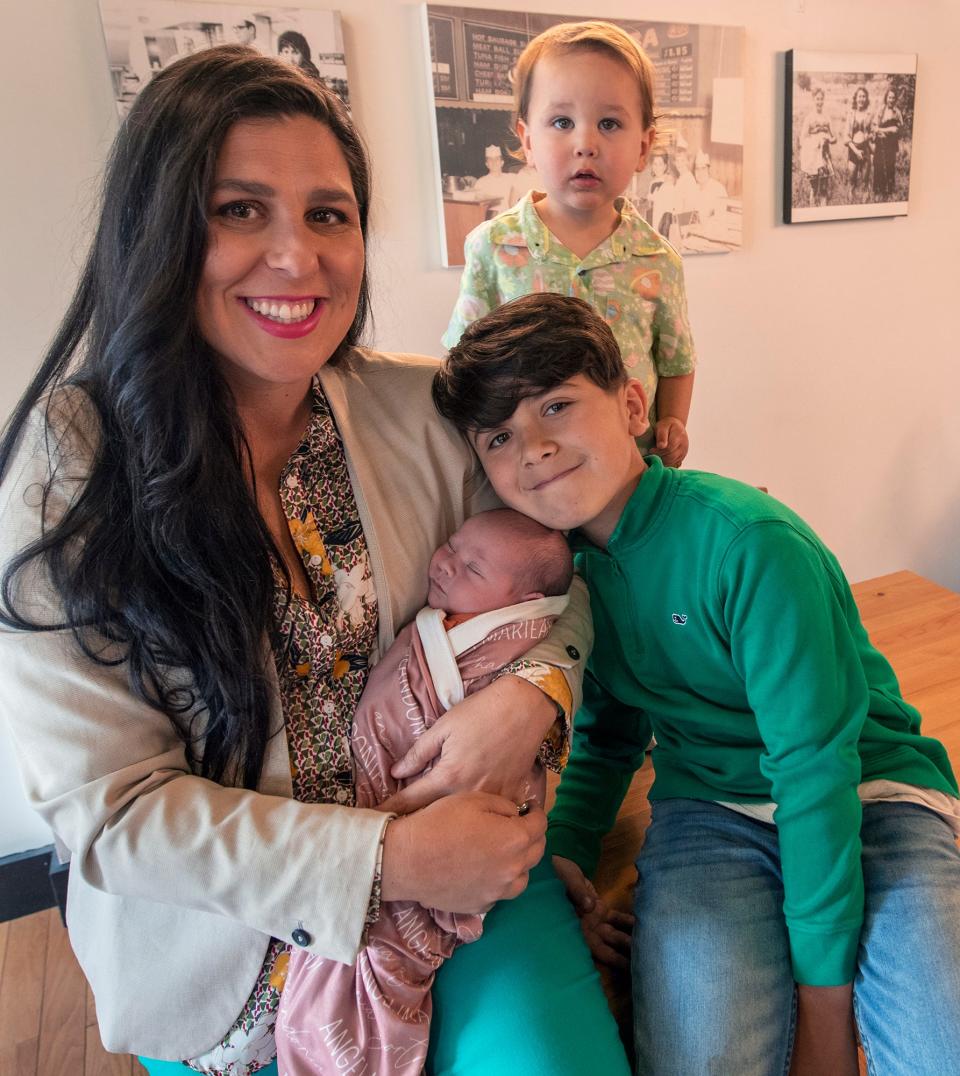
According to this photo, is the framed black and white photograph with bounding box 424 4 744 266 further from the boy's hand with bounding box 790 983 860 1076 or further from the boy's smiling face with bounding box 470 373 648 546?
the boy's hand with bounding box 790 983 860 1076

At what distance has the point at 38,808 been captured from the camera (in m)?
0.85

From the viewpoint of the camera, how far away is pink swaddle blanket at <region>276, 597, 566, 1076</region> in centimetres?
87

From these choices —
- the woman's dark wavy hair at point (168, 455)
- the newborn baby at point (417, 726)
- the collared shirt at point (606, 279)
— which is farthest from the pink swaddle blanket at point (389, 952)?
the collared shirt at point (606, 279)

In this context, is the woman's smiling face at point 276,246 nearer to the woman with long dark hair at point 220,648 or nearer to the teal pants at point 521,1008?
the woman with long dark hair at point 220,648

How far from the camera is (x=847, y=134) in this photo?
8.25 ft

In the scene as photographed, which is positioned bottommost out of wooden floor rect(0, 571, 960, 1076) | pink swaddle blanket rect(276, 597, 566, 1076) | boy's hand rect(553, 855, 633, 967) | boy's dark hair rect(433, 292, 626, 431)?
wooden floor rect(0, 571, 960, 1076)

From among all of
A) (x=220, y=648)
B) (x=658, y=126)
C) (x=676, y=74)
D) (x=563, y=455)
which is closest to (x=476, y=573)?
(x=563, y=455)

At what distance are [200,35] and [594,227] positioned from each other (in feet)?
2.93

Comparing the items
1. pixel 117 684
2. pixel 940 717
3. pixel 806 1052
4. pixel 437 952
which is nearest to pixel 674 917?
pixel 806 1052

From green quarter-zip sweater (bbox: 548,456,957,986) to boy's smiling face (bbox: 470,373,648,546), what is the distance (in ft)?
0.18

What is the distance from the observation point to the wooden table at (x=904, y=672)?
1357 millimetres

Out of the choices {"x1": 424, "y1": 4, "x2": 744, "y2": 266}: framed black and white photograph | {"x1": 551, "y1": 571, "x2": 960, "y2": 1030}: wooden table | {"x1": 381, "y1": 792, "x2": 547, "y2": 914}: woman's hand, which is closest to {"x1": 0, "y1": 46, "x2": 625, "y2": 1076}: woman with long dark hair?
{"x1": 381, "y1": 792, "x2": 547, "y2": 914}: woman's hand

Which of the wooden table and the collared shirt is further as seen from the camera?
the collared shirt

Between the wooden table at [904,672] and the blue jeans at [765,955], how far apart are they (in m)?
0.18
